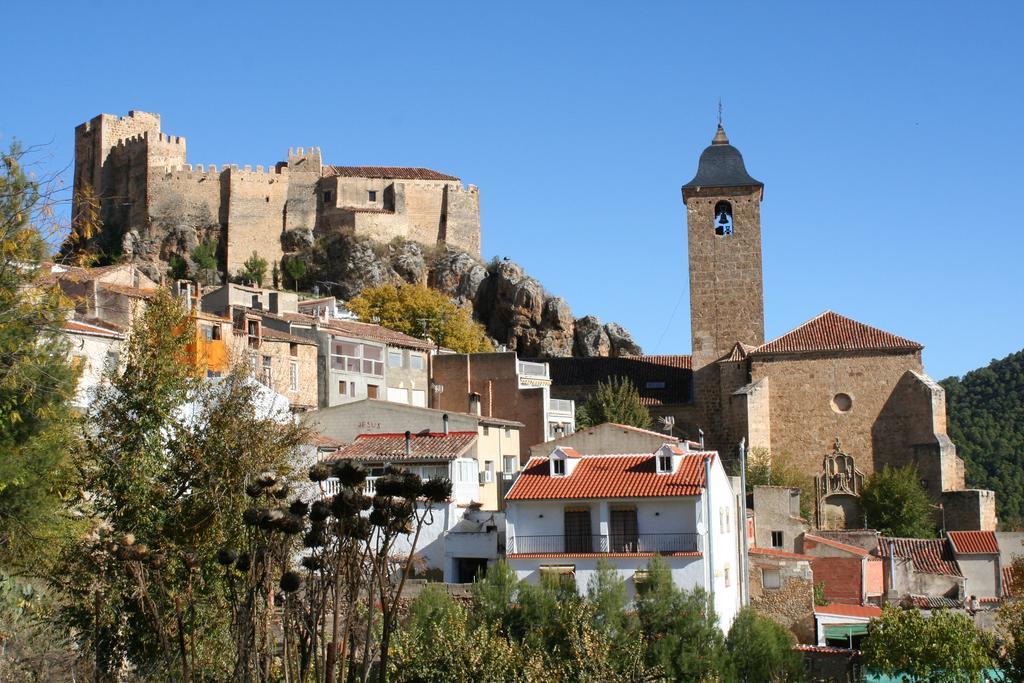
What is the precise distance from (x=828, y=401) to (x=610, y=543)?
82.4 feet

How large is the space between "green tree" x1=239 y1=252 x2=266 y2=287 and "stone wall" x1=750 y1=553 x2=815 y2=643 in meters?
50.0

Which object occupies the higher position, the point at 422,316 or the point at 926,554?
the point at 422,316

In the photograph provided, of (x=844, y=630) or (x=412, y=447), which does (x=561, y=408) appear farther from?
(x=844, y=630)

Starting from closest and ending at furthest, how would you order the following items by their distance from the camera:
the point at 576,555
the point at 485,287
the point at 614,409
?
the point at 576,555, the point at 614,409, the point at 485,287

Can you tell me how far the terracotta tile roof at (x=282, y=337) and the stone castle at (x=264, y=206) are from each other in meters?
36.0

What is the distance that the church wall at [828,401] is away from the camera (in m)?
52.5

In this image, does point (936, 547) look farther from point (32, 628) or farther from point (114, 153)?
point (114, 153)

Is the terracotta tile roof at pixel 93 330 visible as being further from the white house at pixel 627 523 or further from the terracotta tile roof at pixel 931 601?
the terracotta tile roof at pixel 931 601

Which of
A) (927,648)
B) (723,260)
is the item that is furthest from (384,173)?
(927,648)

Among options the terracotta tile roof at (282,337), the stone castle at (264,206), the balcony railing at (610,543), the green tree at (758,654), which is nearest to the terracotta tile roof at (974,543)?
the green tree at (758,654)

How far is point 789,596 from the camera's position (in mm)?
34875

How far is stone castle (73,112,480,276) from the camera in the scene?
8281cm

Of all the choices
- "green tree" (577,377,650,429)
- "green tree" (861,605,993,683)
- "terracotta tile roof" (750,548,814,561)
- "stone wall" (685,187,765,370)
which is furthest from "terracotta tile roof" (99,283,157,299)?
"stone wall" (685,187,765,370)

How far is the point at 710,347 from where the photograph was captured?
186ft
